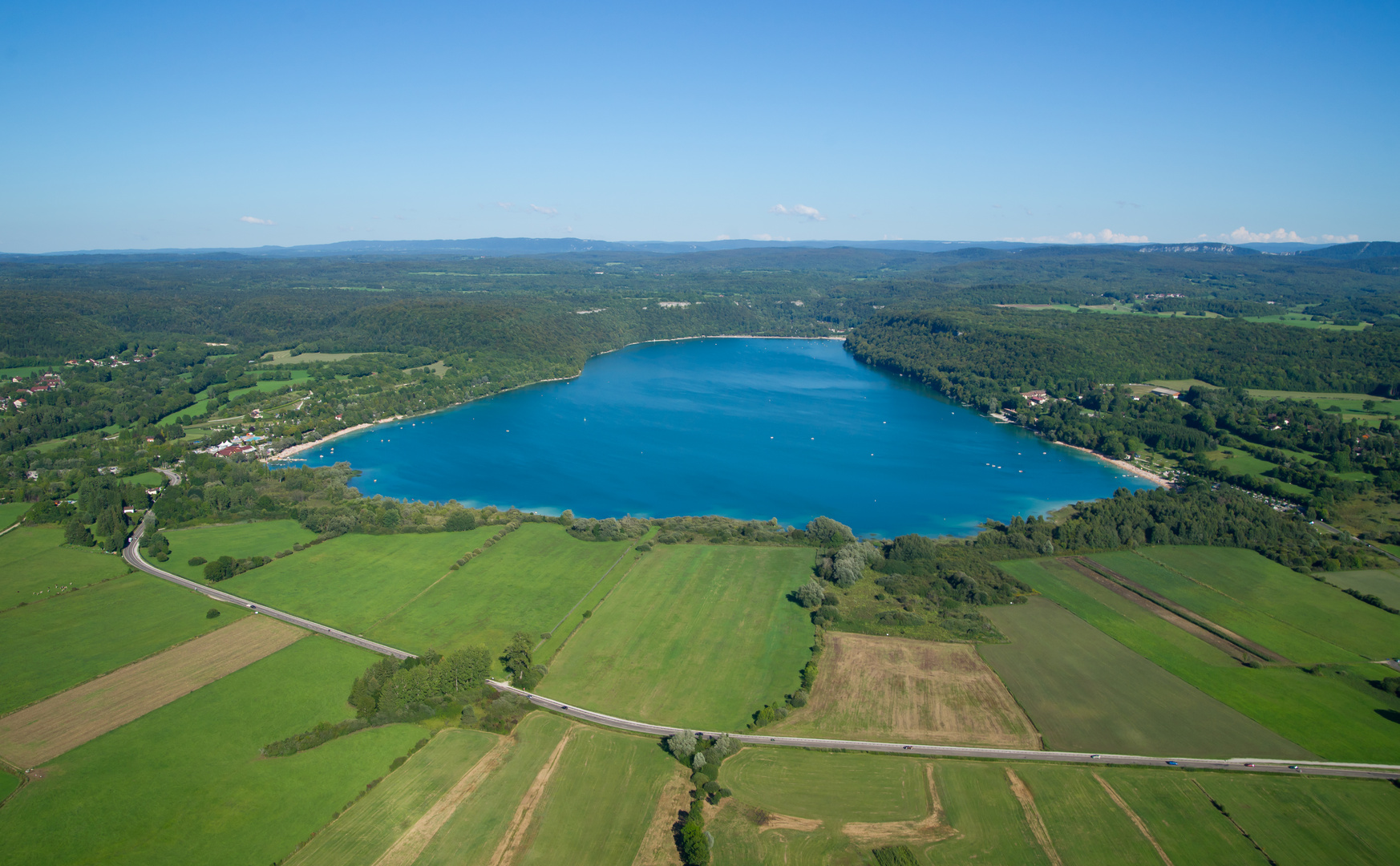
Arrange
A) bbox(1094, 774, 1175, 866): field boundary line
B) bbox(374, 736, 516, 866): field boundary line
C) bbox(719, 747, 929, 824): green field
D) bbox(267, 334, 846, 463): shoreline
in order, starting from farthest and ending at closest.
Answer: bbox(267, 334, 846, 463): shoreline
bbox(719, 747, 929, 824): green field
bbox(1094, 774, 1175, 866): field boundary line
bbox(374, 736, 516, 866): field boundary line

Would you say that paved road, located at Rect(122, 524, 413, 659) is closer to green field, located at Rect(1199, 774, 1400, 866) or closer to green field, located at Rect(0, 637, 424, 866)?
green field, located at Rect(0, 637, 424, 866)

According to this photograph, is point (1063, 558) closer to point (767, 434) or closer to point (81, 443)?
point (767, 434)

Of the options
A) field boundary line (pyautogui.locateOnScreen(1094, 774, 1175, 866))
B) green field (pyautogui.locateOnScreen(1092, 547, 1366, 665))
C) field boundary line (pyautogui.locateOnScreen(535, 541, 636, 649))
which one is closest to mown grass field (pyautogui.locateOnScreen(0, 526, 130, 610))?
field boundary line (pyautogui.locateOnScreen(535, 541, 636, 649))

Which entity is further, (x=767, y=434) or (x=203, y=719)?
(x=767, y=434)

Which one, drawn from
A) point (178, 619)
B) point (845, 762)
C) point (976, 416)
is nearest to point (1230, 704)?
point (845, 762)

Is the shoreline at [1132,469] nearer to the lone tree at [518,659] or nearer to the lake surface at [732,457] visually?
the lake surface at [732,457]

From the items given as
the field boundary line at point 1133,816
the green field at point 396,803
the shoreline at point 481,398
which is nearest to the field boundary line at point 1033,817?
the field boundary line at point 1133,816
